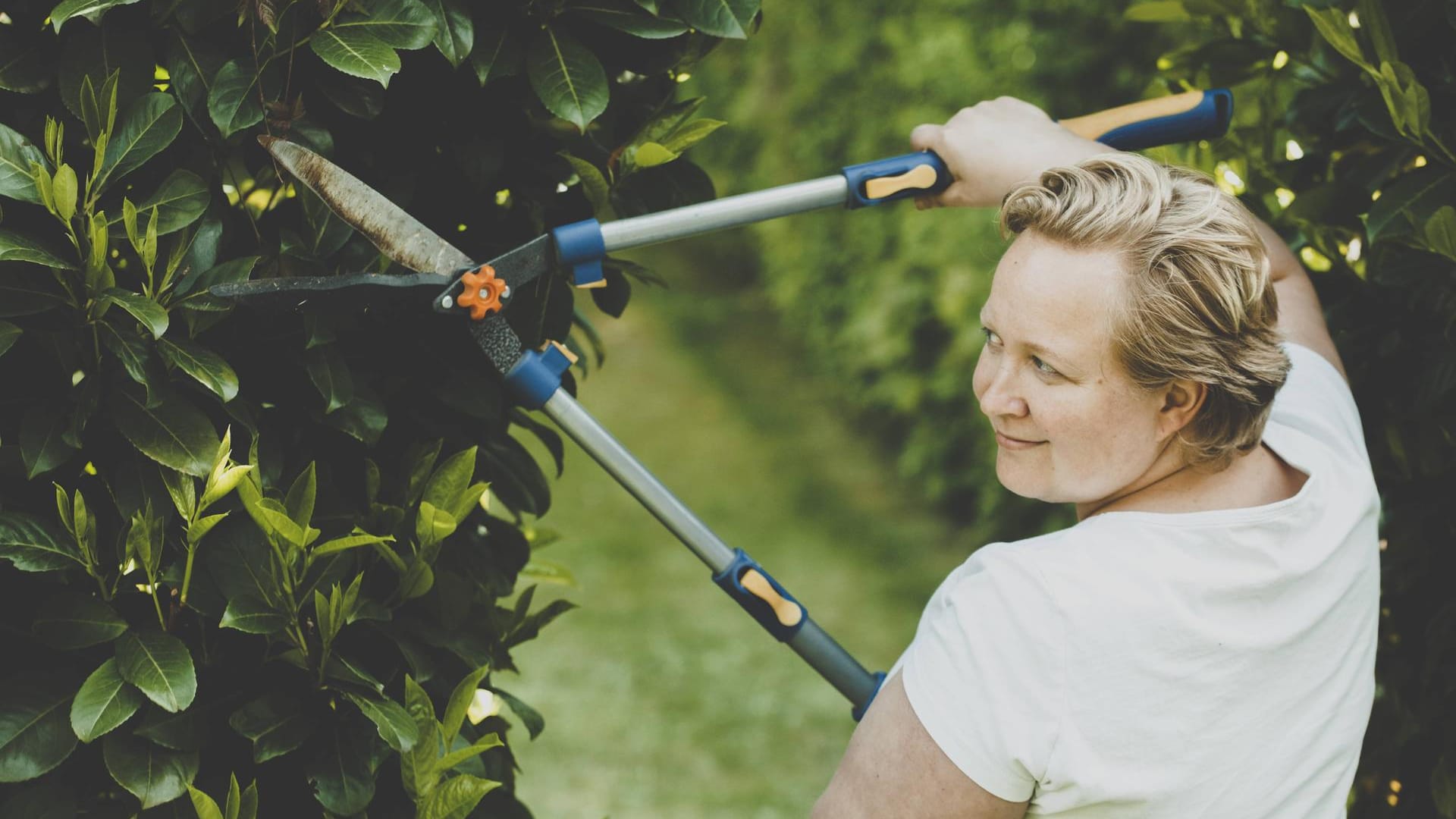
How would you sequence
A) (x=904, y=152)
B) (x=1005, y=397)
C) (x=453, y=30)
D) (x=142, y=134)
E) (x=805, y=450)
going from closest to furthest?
(x=142, y=134) < (x=453, y=30) < (x=1005, y=397) < (x=904, y=152) < (x=805, y=450)

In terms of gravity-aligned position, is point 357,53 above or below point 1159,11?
above

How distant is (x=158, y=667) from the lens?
1.48 metres

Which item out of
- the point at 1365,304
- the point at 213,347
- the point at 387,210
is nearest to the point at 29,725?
the point at 213,347

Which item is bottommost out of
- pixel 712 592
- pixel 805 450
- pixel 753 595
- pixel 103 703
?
pixel 805 450

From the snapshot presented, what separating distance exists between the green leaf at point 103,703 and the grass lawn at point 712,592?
2.05m

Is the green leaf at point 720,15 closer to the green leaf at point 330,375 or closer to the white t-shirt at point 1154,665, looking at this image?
the green leaf at point 330,375

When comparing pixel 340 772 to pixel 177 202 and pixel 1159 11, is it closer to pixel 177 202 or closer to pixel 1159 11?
pixel 177 202

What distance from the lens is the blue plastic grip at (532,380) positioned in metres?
1.76

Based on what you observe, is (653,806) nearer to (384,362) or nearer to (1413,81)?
(384,362)

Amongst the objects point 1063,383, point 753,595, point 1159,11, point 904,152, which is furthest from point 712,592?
point 1063,383

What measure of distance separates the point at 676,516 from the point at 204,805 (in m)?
0.74

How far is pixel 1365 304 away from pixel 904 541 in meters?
4.30

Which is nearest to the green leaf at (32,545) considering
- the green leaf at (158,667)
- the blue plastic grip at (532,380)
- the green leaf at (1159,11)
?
the green leaf at (158,667)

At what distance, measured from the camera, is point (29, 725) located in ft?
4.80
